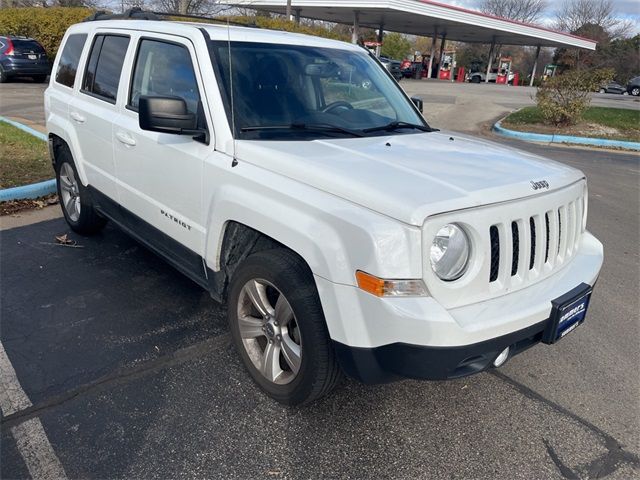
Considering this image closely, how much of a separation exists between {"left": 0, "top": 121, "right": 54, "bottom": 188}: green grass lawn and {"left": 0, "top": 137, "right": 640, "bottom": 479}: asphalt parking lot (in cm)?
288

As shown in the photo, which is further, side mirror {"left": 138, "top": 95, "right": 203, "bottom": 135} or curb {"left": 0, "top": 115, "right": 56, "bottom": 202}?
curb {"left": 0, "top": 115, "right": 56, "bottom": 202}

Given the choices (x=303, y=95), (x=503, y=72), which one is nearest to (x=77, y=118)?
(x=303, y=95)

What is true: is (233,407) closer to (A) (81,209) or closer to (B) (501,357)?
(B) (501,357)

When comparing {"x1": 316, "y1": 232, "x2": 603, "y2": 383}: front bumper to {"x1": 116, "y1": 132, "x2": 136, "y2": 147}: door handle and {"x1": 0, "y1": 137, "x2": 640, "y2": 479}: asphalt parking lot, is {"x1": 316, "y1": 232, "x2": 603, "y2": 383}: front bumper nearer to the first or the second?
{"x1": 0, "y1": 137, "x2": 640, "y2": 479}: asphalt parking lot

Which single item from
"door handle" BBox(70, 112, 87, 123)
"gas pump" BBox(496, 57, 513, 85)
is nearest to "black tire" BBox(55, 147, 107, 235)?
"door handle" BBox(70, 112, 87, 123)

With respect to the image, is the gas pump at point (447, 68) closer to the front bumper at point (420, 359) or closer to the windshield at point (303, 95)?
the windshield at point (303, 95)

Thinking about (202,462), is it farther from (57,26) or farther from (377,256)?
(57,26)

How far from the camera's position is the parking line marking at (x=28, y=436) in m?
2.40

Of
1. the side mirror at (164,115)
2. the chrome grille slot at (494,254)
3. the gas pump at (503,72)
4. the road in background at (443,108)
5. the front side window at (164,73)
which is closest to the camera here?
the chrome grille slot at (494,254)

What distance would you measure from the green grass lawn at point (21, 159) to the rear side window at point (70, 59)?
199 cm

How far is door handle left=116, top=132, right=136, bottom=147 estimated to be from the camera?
374cm

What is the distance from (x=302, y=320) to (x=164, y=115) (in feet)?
4.59

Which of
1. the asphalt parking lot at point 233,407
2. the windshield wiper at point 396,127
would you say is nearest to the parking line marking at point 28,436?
the asphalt parking lot at point 233,407

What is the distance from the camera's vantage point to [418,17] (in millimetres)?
36844
